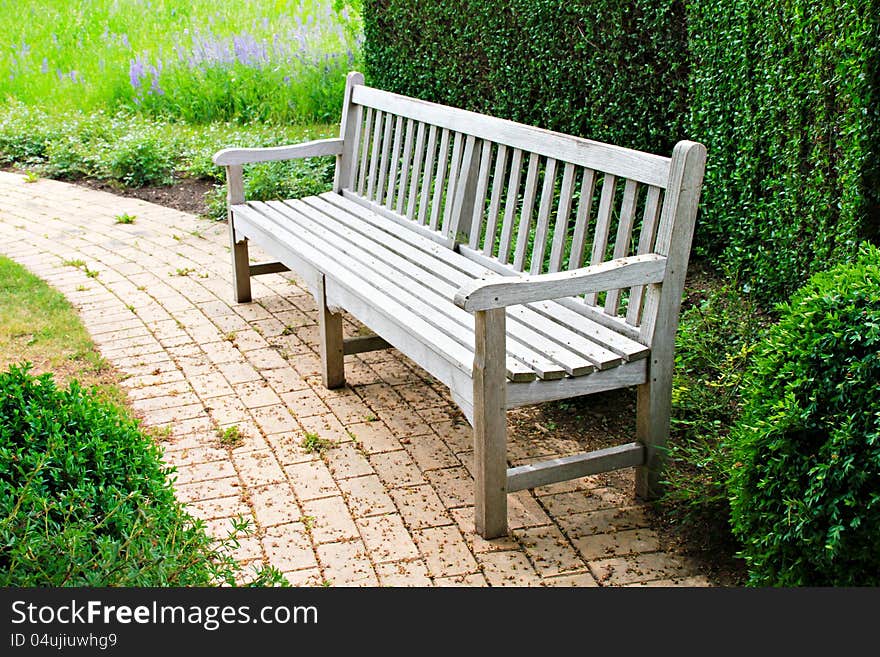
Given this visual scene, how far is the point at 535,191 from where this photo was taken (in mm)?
4516

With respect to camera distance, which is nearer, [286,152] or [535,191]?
[535,191]

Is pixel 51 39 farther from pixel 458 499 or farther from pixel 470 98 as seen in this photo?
pixel 458 499

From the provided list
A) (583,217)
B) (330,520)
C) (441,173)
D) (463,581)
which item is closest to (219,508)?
(330,520)

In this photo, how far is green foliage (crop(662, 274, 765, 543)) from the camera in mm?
3504

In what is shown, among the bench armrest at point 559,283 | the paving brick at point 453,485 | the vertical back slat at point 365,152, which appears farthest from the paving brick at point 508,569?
the vertical back slat at point 365,152

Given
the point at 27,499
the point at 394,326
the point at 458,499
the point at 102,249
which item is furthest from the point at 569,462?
the point at 102,249

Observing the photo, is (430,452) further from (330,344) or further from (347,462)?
(330,344)

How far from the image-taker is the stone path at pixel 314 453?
3.51 m

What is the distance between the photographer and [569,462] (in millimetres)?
3717

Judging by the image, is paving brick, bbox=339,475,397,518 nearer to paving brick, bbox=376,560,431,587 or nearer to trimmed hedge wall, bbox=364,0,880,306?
paving brick, bbox=376,560,431,587

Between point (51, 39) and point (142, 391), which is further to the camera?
point (51, 39)

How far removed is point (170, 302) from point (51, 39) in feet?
34.0

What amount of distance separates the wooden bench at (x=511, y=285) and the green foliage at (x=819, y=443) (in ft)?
2.32

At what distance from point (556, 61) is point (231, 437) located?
3061 mm
